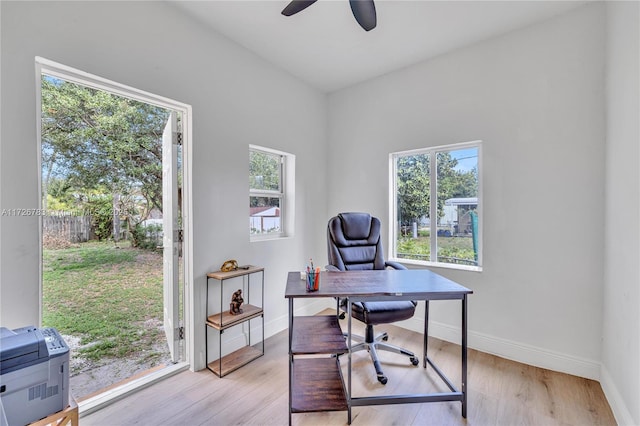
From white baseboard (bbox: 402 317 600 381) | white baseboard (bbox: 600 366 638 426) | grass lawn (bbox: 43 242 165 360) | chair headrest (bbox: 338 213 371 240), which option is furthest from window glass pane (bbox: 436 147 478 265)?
grass lawn (bbox: 43 242 165 360)

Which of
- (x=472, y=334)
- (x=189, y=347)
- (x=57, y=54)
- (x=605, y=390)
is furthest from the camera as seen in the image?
(x=472, y=334)

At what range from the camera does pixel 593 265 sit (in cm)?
202

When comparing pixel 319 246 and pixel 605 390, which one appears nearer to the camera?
pixel 605 390

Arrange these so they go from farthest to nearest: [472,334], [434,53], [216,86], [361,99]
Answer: [361,99] < [434,53] < [472,334] < [216,86]

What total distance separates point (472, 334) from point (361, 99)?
2.79 meters

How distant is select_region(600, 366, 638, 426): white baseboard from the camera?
1527 millimetres

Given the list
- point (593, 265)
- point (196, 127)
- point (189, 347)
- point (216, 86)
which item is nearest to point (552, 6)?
point (593, 265)

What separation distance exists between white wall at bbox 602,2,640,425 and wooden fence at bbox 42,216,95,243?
3.73 meters

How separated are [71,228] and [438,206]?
336cm

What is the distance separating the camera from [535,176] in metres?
2.23

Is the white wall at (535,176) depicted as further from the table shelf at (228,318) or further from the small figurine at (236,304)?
the small figurine at (236,304)

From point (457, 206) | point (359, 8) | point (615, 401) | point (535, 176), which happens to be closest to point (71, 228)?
point (359, 8)

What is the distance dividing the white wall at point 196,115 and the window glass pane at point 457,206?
145 centimetres

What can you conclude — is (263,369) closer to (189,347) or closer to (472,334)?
(189,347)
